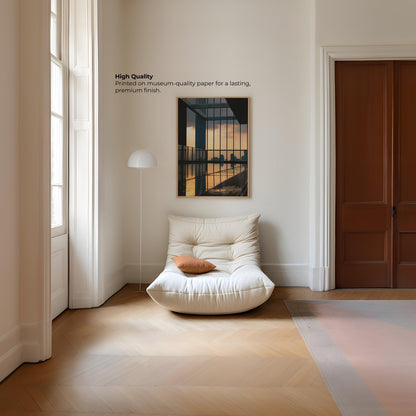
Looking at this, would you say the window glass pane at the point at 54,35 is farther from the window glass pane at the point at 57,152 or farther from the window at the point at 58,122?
the window glass pane at the point at 57,152

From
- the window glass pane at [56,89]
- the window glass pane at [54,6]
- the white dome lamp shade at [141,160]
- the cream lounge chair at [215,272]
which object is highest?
the window glass pane at [54,6]

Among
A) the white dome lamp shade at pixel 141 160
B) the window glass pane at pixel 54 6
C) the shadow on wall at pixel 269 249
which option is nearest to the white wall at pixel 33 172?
the window glass pane at pixel 54 6

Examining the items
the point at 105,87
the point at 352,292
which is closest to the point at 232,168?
the point at 105,87

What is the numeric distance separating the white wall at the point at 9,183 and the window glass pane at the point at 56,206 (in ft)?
3.00

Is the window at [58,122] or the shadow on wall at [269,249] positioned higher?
the window at [58,122]

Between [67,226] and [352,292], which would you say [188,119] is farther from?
[352,292]

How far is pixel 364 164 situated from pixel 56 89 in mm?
3463

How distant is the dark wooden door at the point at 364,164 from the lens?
4430mm

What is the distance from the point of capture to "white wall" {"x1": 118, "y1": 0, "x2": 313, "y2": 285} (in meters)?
4.55

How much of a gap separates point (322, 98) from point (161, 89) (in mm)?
1938

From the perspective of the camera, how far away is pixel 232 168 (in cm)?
462

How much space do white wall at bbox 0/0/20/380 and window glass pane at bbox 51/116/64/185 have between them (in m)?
0.91

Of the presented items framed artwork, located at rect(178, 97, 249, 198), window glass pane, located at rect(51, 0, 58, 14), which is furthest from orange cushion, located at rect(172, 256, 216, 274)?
window glass pane, located at rect(51, 0, 58, 14)

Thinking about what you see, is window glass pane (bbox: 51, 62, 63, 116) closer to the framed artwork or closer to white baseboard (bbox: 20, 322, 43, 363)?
the framed artwork
